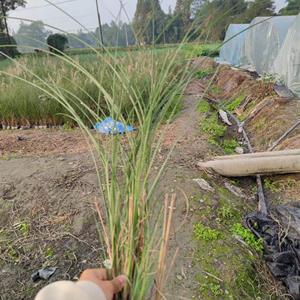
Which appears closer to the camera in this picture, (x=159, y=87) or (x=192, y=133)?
(x=159, y=87)

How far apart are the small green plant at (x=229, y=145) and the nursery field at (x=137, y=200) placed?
0.02 m

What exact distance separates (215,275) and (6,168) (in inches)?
90.2

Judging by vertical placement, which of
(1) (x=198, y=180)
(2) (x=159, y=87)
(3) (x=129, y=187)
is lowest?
(1) (x=198, y=180)

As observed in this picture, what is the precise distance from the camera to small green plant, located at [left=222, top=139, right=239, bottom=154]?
432cm

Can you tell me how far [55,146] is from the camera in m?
4.36

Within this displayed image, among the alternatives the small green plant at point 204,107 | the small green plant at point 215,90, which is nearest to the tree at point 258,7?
the small green plant at point 204,107

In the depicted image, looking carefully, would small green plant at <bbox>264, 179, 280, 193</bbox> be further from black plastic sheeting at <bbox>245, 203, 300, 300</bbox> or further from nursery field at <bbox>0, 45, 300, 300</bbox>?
black plastic sheeting at <bbox>245, 203, 300, 300</bbox>

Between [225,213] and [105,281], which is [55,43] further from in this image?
[105,281]

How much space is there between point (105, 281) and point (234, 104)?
6.33 meters

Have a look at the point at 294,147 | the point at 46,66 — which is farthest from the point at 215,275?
the point at 46,66

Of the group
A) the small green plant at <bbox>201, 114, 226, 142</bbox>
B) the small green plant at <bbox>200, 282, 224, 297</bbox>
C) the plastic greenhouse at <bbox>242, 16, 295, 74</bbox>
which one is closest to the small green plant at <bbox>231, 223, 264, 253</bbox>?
the small green plant at <bbox>200, 282, 224, 297</bbox>

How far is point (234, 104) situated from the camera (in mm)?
6875

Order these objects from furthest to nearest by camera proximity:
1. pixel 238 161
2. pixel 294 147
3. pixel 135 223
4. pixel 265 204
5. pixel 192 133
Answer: pixel 192 133 → pixel 294 147 → pixel 238 161 → pixel 265 204 → pixel 135 223

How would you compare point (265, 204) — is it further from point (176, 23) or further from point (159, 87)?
point (159, 87)
